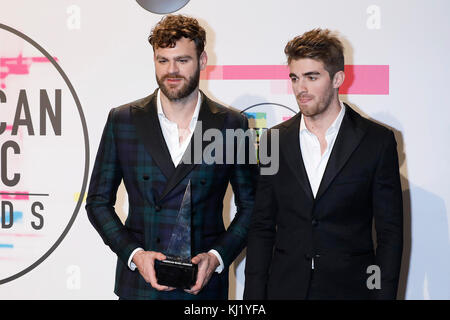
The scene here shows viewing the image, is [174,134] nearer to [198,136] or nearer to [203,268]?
[198,136]

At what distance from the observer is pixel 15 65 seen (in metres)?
3.40

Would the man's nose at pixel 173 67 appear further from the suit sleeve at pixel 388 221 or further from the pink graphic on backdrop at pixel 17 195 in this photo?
the pink graphic on backdrop at pixel 17 195

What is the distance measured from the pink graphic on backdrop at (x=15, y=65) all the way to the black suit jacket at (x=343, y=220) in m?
1.92

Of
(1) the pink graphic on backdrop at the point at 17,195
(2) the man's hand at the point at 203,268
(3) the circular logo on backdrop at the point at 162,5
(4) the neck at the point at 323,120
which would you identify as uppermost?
(3) the circular logo on backdrop at the point at 162,5

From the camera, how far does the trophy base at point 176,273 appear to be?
2281 mm

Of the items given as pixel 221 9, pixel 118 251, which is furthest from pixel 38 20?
pixel 118 251

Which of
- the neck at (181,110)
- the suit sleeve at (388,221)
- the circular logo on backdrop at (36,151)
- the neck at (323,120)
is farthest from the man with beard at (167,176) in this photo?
the circular logo on backdrop at (36,151)

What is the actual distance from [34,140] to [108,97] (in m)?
0.56

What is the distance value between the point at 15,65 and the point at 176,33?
1457mm

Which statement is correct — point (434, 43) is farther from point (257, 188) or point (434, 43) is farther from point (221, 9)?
point (257, 188)

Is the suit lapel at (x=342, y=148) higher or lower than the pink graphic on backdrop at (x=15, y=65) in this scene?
lower

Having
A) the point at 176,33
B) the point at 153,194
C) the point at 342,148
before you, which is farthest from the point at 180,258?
the point at 176,33

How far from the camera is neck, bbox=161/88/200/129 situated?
8.40 feet

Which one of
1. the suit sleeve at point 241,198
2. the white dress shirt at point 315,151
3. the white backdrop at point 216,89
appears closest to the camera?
the white dress shirt at point 315,151
